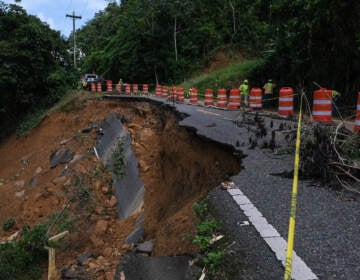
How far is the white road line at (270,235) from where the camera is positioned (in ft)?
9.64

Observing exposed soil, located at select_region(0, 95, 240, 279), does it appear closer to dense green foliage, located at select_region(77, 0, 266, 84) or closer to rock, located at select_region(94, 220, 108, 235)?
rock, located at select_region(94, 220, 108, 235)

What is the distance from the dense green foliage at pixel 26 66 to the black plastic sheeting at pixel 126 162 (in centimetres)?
949

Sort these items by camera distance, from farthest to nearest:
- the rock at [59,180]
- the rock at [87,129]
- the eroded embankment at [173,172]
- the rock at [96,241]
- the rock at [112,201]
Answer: the rock at [87,129], the rock at [59,180], the rock at [112,201], the rock at [96,241], the eroded embankment at [173,172]

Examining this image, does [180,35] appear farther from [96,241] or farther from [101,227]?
[96,241]

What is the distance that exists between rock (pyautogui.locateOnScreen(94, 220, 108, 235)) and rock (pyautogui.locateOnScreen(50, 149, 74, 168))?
6.67 m

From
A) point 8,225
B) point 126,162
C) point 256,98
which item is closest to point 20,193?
point 8,225

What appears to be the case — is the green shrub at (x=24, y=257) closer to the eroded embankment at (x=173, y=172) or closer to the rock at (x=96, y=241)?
the rock at (x=96, y=241)

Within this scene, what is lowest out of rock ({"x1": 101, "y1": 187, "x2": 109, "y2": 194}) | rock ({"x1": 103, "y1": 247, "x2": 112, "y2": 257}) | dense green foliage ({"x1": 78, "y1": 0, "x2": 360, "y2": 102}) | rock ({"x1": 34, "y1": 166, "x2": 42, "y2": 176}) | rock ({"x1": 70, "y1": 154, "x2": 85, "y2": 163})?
rock ({"x1": 34, "y1": 166, "x2": 42, "y2": 176})

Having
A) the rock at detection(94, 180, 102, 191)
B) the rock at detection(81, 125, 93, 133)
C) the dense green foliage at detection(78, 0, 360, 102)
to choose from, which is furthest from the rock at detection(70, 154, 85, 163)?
the dense green foliage at detection(78, 0, 360, 102)

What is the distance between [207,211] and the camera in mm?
4410

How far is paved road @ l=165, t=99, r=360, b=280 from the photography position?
3.08 m

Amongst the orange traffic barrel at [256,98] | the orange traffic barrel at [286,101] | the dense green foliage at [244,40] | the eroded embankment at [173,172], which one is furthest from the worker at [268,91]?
the eroded embankment at [173,172]

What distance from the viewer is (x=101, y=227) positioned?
28.3 feet

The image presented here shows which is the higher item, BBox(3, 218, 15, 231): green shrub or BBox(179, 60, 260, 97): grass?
BBox(179, 60, 260, 97): grass
